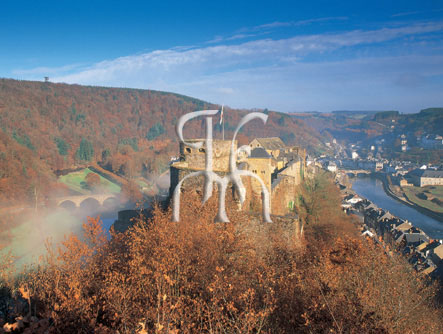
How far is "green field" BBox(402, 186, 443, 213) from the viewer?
53250mm

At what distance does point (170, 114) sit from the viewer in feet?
493

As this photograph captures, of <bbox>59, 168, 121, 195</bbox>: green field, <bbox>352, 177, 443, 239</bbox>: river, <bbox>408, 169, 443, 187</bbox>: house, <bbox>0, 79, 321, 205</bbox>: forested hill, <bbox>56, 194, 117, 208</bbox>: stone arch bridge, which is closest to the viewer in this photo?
<bbox>352, 177, 443, 239</bbox>: river

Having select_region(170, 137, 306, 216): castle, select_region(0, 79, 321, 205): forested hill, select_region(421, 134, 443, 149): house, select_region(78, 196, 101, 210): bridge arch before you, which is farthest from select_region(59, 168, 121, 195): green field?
select_region(421, 134, 443, 149): house

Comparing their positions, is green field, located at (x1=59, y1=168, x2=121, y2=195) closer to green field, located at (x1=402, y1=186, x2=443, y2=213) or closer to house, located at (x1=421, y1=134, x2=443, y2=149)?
green field, located at (x1=402, y1=186, x2=443, y2=213)

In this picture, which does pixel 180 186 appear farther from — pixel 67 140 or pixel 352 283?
pixel 67 140

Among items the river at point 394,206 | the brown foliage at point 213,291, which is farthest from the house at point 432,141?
the brown foliage at point 213,291

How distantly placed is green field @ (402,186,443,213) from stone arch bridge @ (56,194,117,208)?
5601cm

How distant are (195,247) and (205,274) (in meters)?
1.56

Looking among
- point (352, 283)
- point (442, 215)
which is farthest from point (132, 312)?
point (442, 215)

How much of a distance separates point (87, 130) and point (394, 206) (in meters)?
98.8

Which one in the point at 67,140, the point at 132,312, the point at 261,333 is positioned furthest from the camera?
the point at 67,140

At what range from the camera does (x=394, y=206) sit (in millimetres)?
55625

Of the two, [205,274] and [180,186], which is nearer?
[205,274]

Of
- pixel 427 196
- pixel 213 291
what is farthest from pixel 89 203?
pixel 427 196
